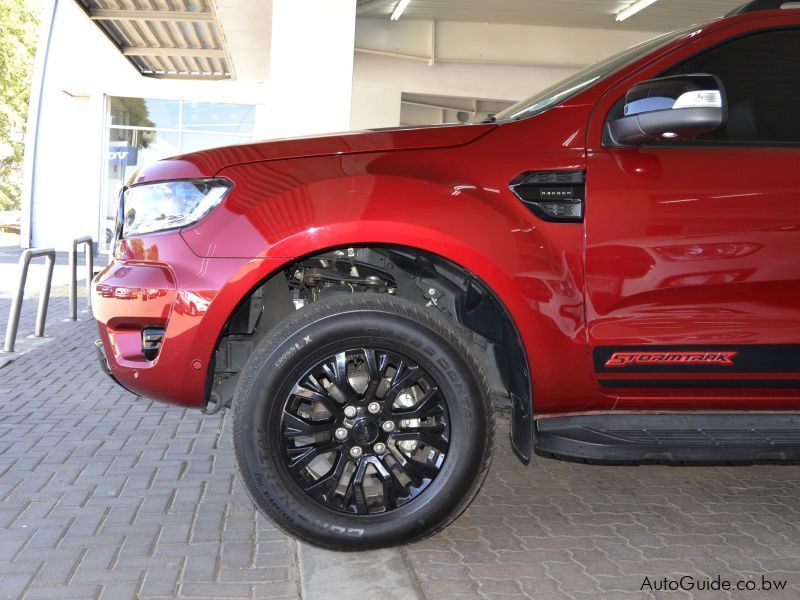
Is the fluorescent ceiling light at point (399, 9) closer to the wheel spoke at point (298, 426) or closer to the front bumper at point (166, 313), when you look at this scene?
the front bumper at point (166, 313)

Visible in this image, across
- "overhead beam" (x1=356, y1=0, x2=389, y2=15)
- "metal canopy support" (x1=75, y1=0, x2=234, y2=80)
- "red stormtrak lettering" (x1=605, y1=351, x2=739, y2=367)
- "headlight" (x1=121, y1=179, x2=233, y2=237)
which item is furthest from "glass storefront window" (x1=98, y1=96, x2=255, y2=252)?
"red stormtrak lettering" (x1=605, y1=351, x2=739, y2=367)

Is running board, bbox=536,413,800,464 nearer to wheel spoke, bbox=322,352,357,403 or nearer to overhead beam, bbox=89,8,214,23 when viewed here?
wheel spoke, bbox=322,352,357,403

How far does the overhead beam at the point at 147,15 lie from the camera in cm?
1253

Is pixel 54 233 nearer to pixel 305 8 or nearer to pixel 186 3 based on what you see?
pixel 186 3

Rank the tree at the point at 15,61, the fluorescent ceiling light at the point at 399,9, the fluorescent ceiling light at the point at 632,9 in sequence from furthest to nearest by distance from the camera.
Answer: the tree at the point at 15,61 < the fluorescent ceiling light at the point at 399,9 < the fluorescent ceiling light at the point at 632,9

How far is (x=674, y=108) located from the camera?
2.95 m

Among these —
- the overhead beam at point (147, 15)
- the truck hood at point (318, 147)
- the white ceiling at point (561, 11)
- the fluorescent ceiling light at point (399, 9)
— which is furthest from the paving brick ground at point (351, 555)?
the white ceiling at point (561, 11)

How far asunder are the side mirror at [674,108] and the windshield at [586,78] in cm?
34

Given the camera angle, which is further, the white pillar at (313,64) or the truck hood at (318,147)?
the white pillar at (313,64)

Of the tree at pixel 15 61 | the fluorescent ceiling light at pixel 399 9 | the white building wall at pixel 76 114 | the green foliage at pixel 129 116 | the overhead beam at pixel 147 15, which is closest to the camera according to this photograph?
the overhead beam at pixel 147 15

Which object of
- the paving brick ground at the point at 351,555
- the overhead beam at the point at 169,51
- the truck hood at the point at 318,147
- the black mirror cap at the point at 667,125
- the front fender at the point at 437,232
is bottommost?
the paving brick ground at the point at 351,555

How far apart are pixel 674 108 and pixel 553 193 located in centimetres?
49

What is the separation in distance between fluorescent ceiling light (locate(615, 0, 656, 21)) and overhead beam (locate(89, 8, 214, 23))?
741 cm

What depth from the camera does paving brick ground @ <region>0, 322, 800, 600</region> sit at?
9.89 feet
